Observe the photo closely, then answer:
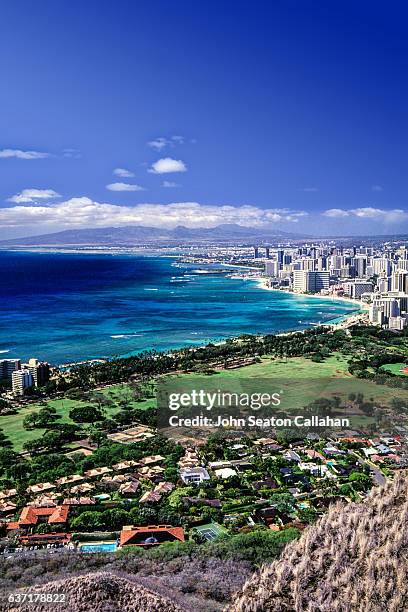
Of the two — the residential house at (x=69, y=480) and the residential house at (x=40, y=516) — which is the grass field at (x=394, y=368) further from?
the residential house at (x=40, y=516)

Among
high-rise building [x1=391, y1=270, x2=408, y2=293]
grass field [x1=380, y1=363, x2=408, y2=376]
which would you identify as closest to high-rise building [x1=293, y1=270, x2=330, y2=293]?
high-rise building [x1=391, y1=270, x2=408, y2=293]

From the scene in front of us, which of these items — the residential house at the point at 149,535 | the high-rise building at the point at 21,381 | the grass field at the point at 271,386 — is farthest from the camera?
the high-rise building at the point at 21,381

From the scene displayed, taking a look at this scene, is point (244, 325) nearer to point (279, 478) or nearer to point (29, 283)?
point (279, 478)

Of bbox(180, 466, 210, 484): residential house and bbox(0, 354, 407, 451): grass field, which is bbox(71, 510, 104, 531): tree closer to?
bbox(180, 466, 210, 484): residential house

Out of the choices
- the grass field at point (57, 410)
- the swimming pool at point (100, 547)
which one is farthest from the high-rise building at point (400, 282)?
the swimming pool at point (100, 547)

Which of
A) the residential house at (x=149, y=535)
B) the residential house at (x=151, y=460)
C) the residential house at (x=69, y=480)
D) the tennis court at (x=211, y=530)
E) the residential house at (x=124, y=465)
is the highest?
the residential house at (x=149, y=535)

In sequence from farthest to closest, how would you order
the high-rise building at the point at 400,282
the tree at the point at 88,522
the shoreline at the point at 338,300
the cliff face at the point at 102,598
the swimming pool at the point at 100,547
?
the high-rise building at the point at 400,282, the shoreline at the point at 338,300, the tree at the point at 88,522, the swimming pool at the point at 100,547, the cliff face at the point at 102,598

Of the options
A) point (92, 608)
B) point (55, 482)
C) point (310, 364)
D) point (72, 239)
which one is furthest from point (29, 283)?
point (72, 239)
